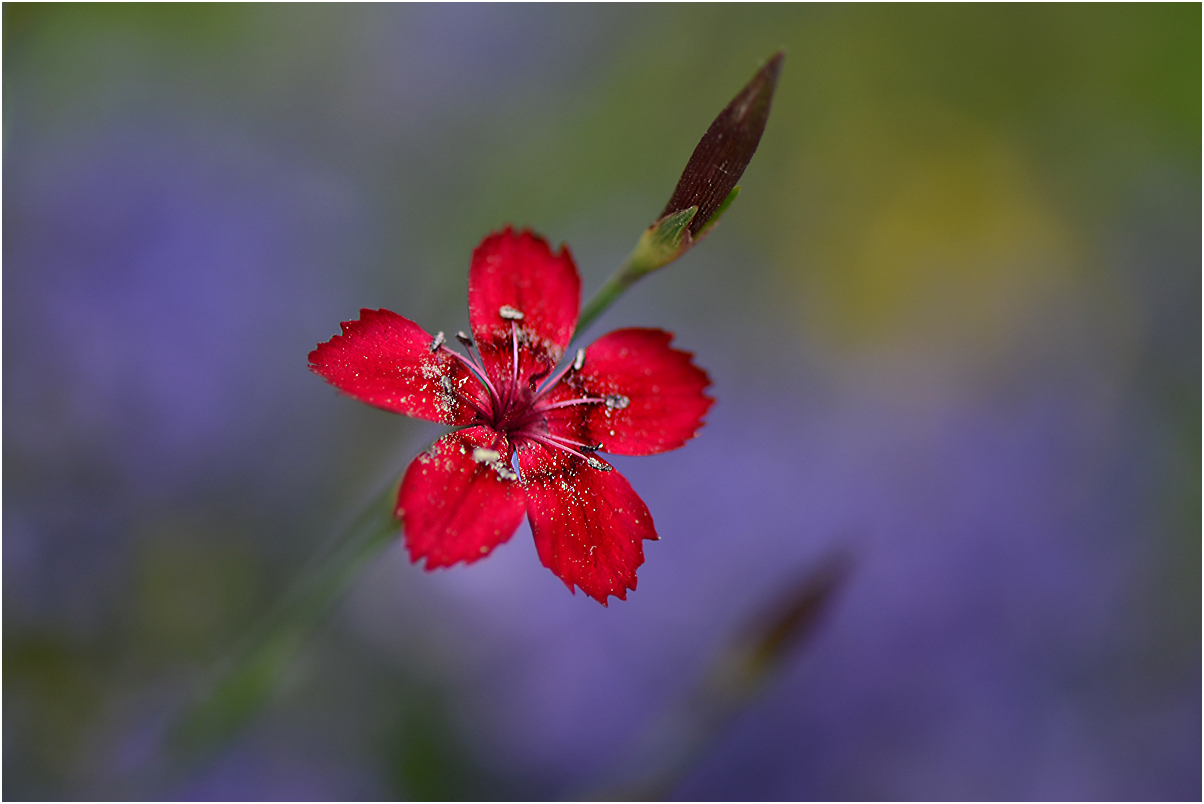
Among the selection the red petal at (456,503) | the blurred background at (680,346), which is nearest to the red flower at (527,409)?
the red petal at (456,503)

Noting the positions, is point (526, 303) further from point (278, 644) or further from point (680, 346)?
point (680, 346)

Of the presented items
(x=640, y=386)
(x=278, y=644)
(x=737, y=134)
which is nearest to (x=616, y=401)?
(x=640, y=386)

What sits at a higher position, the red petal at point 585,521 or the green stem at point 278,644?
the red petal at point 585,521

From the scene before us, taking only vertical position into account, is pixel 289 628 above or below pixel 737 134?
below

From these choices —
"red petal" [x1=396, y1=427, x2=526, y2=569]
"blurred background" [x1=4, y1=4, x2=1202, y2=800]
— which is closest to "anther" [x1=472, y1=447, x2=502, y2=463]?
"red petal" [x1=396, y1=427, x2=526, y2=569]

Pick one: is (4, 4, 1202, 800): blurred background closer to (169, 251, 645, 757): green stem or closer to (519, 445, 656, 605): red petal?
(169, 251, 645, 757): green stem

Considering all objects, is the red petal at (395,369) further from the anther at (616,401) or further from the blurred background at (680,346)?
the blurred background at (680,346)

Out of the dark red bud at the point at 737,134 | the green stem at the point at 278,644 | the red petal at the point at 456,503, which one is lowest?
the green stem at the point at 278,644
